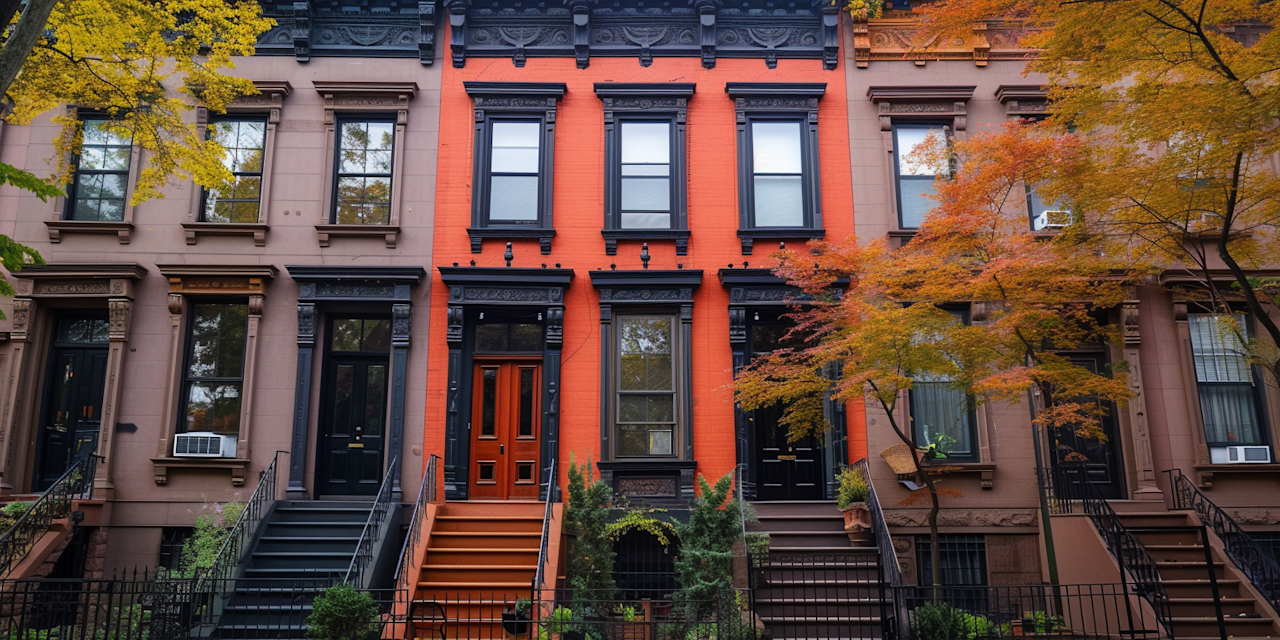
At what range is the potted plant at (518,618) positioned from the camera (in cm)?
1004

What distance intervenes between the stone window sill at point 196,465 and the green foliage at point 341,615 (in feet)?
17.4

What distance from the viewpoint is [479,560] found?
12.6 m

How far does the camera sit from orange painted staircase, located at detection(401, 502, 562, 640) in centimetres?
1147

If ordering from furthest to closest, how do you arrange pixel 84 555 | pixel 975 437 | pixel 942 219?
pixel 975 437, pixel 84 555, pixel 942 219

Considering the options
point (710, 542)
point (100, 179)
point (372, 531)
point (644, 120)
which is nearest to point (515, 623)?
point (710, 542)

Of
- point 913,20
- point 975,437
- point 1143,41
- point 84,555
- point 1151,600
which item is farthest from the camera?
point 913,20

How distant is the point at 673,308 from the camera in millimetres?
15250

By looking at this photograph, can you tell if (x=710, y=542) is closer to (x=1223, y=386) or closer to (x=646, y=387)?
(x=646, y=387)

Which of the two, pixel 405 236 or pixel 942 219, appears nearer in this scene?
pixel 942 219

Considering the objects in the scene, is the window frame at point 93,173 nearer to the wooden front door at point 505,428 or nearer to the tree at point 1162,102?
the wooden front door at point 505,428

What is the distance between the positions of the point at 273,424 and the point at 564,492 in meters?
5.03

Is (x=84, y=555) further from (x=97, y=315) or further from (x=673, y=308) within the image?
(x=673, y=308)

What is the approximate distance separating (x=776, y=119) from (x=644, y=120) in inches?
95.4

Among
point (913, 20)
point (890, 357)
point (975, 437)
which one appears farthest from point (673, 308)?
point (913, 20)
